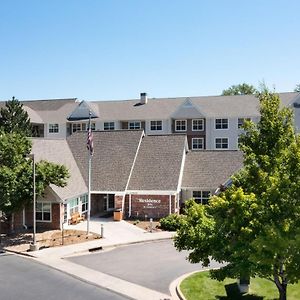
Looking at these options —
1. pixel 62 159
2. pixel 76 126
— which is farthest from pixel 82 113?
pixel 62 159

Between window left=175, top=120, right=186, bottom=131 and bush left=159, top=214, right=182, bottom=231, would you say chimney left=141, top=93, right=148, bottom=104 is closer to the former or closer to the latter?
window left=175, top=120, right=186, bottom=131

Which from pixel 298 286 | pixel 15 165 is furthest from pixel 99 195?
pixel 298 286

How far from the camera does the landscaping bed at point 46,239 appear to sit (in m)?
28.3

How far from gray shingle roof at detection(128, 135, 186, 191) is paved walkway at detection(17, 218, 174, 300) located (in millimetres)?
4489

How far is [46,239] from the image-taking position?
2998 centimetres

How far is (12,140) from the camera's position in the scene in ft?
97.7

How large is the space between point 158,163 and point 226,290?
20319mm

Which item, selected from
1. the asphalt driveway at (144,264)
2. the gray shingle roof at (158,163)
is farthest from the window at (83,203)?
the asphalt driveway at (144,264)

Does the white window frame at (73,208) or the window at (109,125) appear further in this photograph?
the window at (109,125)

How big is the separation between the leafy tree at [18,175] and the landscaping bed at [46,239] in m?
1.94

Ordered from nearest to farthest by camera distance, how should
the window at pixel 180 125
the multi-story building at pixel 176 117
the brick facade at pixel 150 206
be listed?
1. the brick facade at pixel 150 206
2. the multi-story building at pixel 176 117
3. the window at pixel 180 125

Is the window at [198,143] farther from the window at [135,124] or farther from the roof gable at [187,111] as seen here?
the window at [135,124]

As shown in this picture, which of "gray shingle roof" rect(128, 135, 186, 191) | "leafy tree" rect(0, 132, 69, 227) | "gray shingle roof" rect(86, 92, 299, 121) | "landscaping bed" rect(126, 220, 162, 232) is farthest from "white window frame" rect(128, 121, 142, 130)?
"leafy tree" rect(0, 132, 69, 227)

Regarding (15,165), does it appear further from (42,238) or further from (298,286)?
(298,286)
